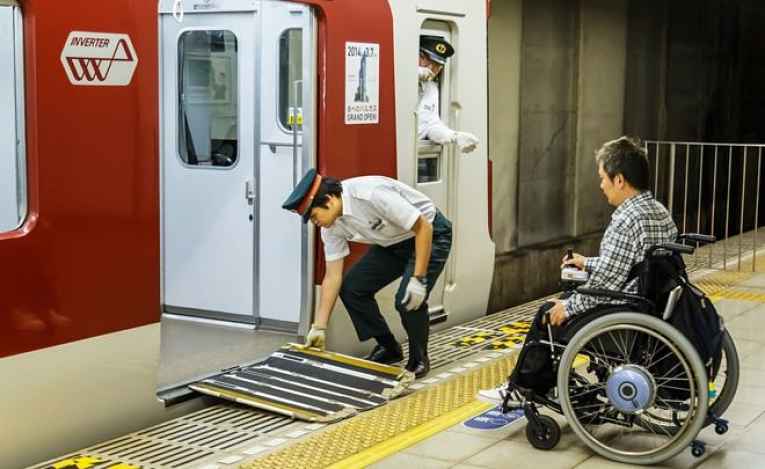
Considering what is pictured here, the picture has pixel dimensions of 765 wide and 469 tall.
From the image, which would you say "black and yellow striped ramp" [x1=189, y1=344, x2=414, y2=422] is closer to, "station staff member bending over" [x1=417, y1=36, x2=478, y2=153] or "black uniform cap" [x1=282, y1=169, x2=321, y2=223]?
"black uniform cap" [x1=282, y1=169, x2=321, y2=223]

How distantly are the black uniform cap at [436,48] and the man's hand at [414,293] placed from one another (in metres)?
1.98

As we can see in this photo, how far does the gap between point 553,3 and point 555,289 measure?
2.45 metres

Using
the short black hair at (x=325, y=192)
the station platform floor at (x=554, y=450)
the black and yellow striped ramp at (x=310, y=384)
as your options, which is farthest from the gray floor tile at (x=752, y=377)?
the short black hair at (x=325, y=192)

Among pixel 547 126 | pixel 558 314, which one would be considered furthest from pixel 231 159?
pixel 547 126

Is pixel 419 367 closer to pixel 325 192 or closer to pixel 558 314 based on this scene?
pixel 325 192

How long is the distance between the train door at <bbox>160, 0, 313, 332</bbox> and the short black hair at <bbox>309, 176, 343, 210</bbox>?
1.01 metres

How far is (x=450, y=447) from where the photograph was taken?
525 centimetres

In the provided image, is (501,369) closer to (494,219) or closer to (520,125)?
(494,219)

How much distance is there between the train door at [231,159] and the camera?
716 centimetres

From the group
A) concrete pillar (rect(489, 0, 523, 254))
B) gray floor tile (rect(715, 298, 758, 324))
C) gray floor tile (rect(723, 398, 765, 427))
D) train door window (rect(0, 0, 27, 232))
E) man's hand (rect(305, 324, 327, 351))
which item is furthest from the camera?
concrete pillar (rect(489, 0, 523, 254))

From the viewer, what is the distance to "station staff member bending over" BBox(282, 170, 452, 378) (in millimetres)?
5938

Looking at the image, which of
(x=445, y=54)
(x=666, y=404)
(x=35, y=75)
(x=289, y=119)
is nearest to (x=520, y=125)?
(x=445, y=54)

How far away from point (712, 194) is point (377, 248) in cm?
812

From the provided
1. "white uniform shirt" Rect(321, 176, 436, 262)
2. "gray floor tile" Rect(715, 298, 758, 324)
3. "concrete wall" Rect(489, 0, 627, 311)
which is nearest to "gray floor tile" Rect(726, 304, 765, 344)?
"gray floor tile" Rect(715, 298, 758, 324)
